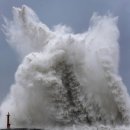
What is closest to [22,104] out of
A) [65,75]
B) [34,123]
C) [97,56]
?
[34,123]

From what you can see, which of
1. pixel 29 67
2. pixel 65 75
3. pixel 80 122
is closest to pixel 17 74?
pixel 29 67

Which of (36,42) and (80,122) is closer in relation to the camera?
(80,122)

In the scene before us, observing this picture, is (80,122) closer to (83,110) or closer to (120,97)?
(83,110)

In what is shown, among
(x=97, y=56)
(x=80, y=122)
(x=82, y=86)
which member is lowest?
(x=80, y=122)

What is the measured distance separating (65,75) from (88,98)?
16.7 feet

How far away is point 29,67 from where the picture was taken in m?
75.2

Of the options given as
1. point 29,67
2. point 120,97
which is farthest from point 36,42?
point 120,97

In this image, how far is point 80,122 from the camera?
73.6m

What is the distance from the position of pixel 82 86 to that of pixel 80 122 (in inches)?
230

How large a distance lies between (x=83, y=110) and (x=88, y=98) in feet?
7.79

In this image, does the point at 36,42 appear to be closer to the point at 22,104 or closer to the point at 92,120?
the point at 22,104

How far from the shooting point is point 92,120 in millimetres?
74312

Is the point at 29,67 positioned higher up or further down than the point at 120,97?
higher up

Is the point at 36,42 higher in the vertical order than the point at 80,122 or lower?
higher
